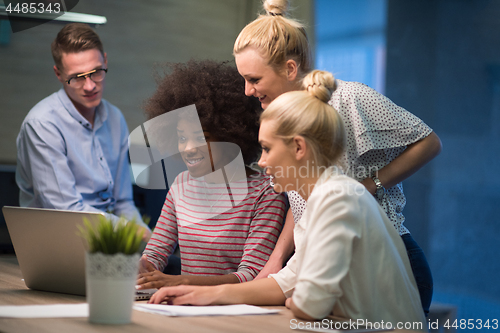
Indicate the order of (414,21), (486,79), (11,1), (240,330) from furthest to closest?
1. (414,21)
2. (486,79)
3. (11,1)
4. (240,330)

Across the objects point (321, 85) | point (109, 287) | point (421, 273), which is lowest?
point (421, 273)

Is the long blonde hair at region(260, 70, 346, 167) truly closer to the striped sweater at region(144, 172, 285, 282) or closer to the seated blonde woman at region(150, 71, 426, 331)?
the seated blonde woman at region(150, 71, 426, 331)

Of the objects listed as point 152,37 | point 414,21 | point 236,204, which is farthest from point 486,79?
point 236,204

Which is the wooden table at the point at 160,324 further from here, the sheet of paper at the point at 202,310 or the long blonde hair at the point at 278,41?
the long blonde hair at the point at 278,41

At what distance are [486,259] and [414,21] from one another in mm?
1519

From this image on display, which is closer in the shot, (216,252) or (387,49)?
(216,252)

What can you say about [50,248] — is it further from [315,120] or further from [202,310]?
[315,120]

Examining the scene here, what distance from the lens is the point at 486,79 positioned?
10.1ft

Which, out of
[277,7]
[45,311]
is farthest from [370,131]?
[45,311]

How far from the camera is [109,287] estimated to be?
2.86 ft

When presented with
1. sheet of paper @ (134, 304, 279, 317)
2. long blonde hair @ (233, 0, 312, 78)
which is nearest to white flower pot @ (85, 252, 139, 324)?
sheet of paper @ (134, 304, 279, 317)

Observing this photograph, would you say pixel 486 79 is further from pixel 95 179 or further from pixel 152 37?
pixel 95 179

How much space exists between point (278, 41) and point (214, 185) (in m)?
0.48

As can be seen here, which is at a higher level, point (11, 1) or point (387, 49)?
point (11, 1)
